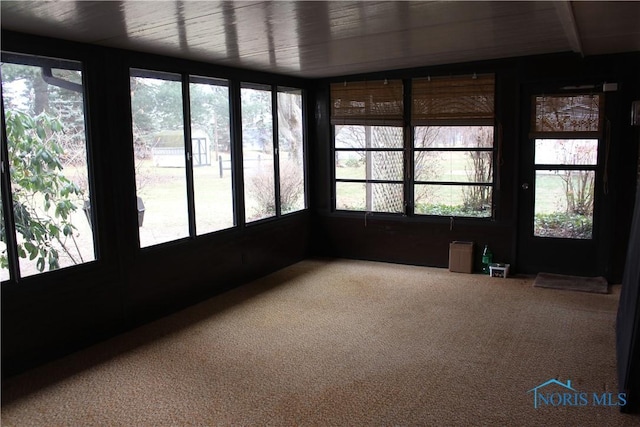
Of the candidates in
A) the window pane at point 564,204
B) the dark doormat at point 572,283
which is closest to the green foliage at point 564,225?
the window pane at point 564,204

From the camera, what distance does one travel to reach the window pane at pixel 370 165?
228 inches

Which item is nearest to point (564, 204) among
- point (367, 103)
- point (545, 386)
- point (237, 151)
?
point (367, 103)

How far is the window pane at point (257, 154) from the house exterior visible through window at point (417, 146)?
906 mm

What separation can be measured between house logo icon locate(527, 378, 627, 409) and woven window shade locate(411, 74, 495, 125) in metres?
3.01

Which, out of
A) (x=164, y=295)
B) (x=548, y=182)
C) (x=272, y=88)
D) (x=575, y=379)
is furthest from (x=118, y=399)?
(x=548, y=182)

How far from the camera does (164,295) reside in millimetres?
4289

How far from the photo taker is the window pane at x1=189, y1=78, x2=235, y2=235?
4625 millimetres

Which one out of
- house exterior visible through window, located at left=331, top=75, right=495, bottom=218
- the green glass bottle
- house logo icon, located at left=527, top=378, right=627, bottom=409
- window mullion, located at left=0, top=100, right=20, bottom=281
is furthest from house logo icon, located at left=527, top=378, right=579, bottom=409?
window mullion, located at left=0, top=100, right=20, bottom=281

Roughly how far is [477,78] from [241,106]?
2.40m

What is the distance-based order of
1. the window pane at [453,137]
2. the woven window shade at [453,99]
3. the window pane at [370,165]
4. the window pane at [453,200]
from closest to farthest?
1. the woven window shade at [453,99]
2. the window pane at [453,137]
3. the window pane at [453,200]
4. the window pane at [370,165]

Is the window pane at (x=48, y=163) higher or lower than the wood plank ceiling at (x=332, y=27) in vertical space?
lower

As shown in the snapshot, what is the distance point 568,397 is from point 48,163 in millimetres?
3523

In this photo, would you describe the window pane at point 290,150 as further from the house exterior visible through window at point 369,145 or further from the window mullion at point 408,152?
the window mullion at point 408,152

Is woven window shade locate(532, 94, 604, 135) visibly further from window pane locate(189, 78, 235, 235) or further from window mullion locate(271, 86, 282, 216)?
window pane locate(189, 78, 235, 235)
